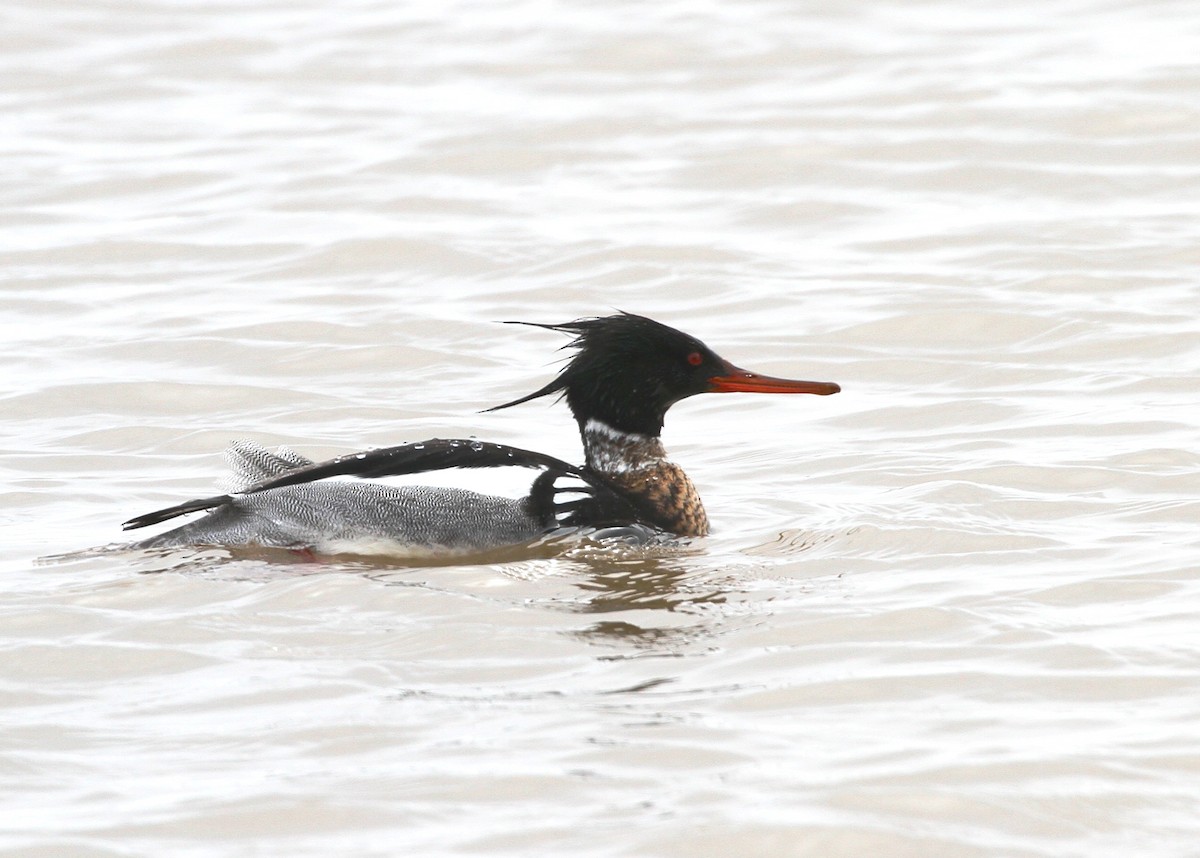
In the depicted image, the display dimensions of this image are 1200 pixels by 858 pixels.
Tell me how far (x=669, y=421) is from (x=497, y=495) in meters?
A: 2.92

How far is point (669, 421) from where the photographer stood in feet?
37.9

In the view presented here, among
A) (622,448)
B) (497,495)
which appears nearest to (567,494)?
(497,495)

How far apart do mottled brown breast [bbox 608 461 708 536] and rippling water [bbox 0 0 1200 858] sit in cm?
19

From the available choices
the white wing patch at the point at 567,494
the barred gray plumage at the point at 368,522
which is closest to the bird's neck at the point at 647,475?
the white wing patch at the point at 567,494

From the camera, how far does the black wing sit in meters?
8.78

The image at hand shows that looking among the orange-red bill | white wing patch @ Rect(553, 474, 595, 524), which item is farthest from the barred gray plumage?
the orange-red bill

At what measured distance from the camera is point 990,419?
36.3 ft

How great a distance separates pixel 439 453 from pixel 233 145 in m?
10.2

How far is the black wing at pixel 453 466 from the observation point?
28.8 ft

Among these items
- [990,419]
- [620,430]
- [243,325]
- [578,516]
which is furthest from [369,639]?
[243,325]

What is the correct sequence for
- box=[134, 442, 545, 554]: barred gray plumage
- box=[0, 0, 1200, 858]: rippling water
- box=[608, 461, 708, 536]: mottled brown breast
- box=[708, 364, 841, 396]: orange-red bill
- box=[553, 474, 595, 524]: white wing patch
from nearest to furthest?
box=[0, 0, 1200, 858]: rippling water
box=[134, 442, 545, 554]: barred gray plumage
box=[553, 474, 595, 524]: white wing patch
box=[608, 461, 708, 536]: mottled brown breast
box=[708, 364, 841, 396]: orange-red bill

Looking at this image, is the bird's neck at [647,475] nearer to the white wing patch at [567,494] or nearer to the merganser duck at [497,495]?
the merganser duck at [497,495]

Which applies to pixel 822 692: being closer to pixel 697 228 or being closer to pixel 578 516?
pixel 578 516

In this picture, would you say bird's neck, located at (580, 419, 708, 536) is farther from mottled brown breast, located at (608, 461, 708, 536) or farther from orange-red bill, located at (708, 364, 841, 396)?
orange-red bill, located at (708, 364, 841, 396)
